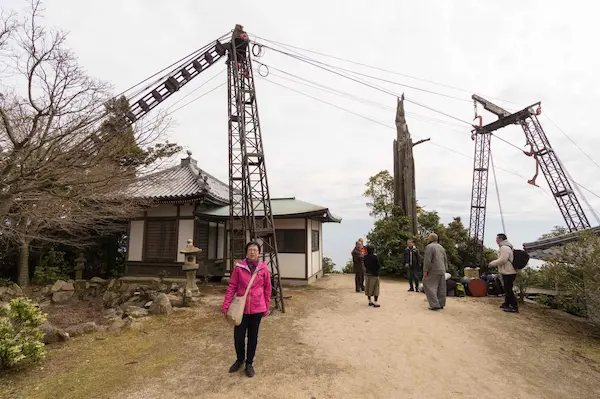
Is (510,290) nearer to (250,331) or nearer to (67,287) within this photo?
(250,331)

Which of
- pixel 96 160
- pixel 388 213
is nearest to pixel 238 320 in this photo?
pixel 96 160

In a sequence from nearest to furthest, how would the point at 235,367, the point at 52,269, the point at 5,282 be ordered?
the point at 235,367 → the point at 5,282 → the point at 52,269

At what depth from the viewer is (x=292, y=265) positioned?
490 inches

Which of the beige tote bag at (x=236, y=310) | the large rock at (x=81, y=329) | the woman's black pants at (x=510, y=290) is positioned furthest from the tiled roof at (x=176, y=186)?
the woman's black pants at (x=510, y=290)

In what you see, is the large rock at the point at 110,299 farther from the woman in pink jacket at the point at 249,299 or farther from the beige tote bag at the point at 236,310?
the beige tote bag at the point at 236,310

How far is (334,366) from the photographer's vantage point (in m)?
4.54

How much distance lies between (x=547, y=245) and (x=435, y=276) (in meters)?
3.58

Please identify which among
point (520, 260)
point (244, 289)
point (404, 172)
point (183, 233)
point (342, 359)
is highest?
point (404, 172)

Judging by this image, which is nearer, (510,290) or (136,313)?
(136,313)

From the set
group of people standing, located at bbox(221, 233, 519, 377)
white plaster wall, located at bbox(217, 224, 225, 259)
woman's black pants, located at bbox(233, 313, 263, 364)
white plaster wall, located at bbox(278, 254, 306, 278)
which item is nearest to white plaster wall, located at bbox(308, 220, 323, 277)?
white plaster wall, located at bbox(278, 254, 306, 278)

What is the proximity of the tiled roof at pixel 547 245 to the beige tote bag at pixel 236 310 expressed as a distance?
8260mm

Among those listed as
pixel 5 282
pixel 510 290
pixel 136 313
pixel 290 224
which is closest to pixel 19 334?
pixel 136 313

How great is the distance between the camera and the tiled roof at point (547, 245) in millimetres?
7775

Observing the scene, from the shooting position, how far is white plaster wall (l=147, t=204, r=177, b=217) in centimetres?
1297
